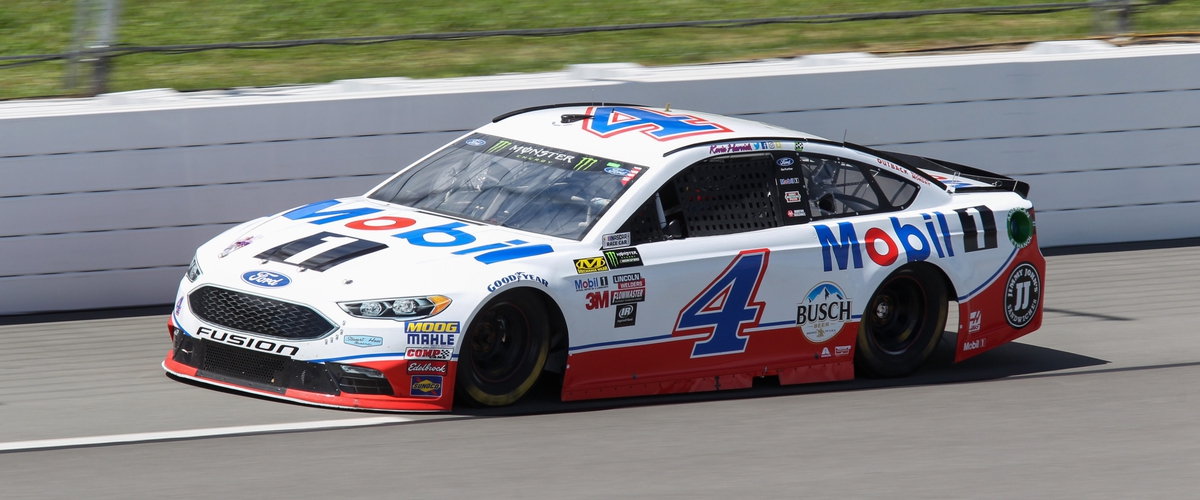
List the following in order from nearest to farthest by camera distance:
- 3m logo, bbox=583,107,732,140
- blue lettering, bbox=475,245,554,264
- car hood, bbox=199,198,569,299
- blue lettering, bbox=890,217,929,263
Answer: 1. car hood, bbox=199,198,569,299
2. blue lettering, bbox=475,245,554,264
3. 3m logo, bbox=583,107,732,140
4. blue lettering, bbox=890,217,929,263

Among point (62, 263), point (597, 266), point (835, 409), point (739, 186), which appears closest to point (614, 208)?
point (597, 266)

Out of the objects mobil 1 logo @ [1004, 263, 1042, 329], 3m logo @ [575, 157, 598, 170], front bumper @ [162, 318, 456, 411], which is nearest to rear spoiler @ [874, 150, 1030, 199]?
mobil 1 logo @ [1004, 263, 1042, 329]

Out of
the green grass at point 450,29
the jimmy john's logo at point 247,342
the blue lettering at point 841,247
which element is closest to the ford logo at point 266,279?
the jimmy john's logo at point 247,342

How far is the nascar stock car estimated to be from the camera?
592 cm

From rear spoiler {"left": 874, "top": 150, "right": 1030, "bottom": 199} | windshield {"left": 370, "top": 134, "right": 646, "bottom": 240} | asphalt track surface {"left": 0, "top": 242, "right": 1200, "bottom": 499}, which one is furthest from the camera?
rear spoiler {"left": 874, "top": 150, "right": 1030, "bottom": 199}

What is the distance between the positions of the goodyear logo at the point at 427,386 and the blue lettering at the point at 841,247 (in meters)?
2.12

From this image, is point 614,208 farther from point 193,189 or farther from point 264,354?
point 193,189

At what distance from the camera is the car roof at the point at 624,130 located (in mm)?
6805

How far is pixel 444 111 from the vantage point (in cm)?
902

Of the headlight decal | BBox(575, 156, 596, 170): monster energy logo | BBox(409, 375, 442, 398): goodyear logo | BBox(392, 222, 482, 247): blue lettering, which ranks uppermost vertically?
BBox(575, 156, 596, 170): monster energy logo

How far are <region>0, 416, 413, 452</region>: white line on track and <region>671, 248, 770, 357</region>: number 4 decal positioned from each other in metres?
1.46

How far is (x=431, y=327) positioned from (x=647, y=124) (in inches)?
74.4

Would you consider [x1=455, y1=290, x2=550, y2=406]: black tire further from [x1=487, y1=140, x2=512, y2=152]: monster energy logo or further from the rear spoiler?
the rear spoiler

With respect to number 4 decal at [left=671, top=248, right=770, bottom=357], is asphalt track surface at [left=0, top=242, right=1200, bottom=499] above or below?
below
